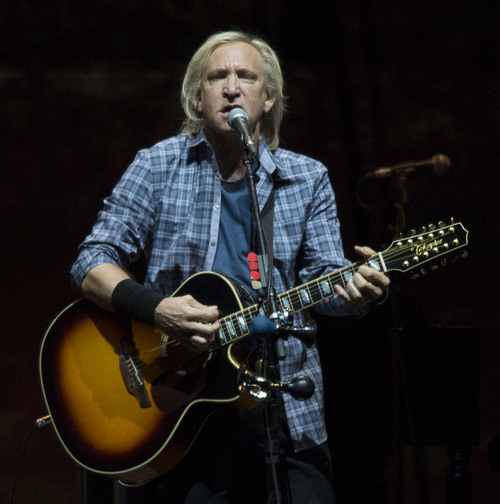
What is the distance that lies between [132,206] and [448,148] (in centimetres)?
226

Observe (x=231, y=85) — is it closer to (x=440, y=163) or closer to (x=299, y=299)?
(x=299, y=299)

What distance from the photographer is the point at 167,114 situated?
12.7ft

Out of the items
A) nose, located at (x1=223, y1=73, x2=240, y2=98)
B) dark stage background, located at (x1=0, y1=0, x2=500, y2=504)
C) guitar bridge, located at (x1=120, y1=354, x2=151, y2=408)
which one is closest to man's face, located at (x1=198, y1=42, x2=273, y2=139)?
nose, located at (x1=223, y1=73, x2=240, y2=98)

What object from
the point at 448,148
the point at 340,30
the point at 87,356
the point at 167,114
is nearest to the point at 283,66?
the point at 340,30

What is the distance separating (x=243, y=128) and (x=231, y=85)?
527 mm

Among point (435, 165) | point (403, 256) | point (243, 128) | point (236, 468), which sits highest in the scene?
point (243, 128)

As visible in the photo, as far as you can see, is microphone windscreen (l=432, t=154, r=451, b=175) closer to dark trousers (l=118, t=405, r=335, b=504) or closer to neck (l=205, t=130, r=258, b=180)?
neck (l=205, t=130, r=258, b=180)

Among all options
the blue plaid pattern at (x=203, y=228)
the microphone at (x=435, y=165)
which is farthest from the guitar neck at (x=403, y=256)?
the microphone at (x=435, y=165)

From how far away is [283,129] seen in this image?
13.0ft

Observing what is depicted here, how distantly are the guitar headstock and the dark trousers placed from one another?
67cm

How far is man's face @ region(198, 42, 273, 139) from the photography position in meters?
2.49

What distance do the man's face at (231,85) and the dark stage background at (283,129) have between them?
1329mm

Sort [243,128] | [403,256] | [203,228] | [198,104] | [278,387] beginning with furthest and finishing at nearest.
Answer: [198,104] → [203,228] → [403,256] → [243,128] → [278,387]

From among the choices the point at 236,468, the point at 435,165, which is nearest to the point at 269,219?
the point at 236,468
